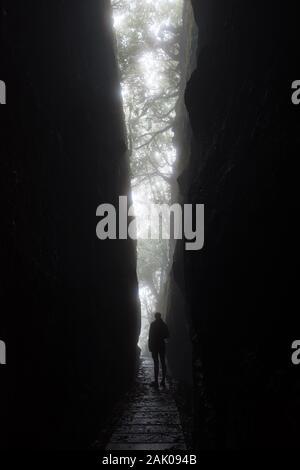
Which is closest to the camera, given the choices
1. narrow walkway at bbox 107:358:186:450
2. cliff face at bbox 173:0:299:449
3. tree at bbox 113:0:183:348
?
cliff face at bbox 173:0:299:449

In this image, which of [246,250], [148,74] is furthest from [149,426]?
[148,74]

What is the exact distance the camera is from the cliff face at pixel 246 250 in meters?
3.57

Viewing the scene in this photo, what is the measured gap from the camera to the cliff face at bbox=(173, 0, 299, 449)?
3.57 metres

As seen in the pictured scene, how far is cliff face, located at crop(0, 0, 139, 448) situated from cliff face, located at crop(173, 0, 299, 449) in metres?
2.00

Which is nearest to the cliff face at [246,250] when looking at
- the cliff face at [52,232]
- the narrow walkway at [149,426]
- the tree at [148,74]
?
the narrow walkway at [149,426]

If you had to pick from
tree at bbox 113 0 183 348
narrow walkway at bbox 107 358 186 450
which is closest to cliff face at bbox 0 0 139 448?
narrow walkway at bbox 107 358 186 450

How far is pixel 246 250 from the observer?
4711mm

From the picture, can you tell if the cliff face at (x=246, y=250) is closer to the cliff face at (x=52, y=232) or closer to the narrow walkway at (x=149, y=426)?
the narrow walkway at (x=149, y=426)

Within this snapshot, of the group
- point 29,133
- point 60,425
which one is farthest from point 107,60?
point 60,425

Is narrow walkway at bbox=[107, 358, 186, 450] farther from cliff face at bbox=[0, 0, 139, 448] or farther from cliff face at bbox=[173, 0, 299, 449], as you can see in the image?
cliff face at bbox=[173, 0, 299, 449]

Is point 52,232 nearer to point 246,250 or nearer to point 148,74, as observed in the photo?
point 246,250

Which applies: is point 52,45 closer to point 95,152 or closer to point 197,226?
point 95,152

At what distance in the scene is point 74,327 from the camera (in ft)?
18.7

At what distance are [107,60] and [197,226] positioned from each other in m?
5.80
